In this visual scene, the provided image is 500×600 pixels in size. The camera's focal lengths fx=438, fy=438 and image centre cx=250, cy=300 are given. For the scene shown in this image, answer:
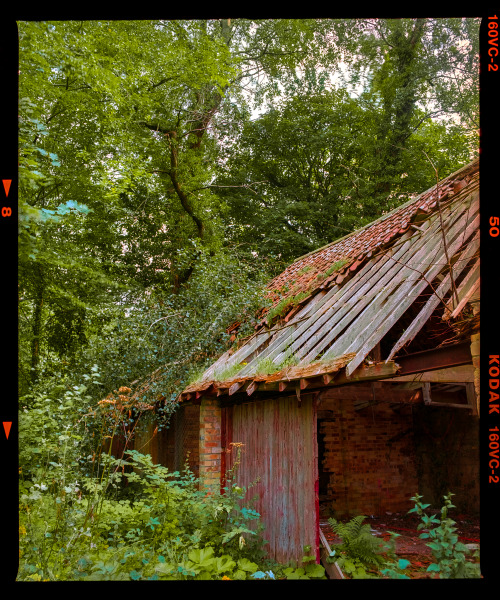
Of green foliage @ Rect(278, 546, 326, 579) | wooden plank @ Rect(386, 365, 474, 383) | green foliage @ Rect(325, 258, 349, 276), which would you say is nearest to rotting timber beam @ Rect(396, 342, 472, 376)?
wooden plank @ Rect(386, 365, 474, 383)

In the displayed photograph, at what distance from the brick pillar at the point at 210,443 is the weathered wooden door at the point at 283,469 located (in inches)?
15.8

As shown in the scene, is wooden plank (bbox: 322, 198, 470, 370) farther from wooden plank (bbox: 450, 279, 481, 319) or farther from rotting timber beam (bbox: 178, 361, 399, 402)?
wooden plank (bbox: 450, 279, 481, 319)

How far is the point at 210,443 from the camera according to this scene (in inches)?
265

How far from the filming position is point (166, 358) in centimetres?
798

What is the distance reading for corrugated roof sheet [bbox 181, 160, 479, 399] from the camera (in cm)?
443

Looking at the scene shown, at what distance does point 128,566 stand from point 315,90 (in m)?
16.3

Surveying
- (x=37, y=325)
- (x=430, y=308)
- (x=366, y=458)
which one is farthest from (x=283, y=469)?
(x=37, y=325)

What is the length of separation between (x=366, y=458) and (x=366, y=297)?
5.56 meters

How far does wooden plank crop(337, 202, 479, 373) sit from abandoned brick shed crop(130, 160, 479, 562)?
2 centimetres
